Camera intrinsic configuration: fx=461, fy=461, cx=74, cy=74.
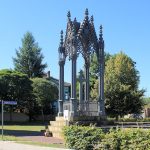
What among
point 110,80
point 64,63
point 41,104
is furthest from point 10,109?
point 64,63

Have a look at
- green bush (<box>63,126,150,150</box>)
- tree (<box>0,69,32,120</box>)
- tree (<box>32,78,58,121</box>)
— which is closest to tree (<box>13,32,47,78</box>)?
tree (<box>32,78,58,121</box>)

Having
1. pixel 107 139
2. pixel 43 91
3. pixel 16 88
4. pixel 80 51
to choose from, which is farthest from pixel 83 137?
pixel 43 91

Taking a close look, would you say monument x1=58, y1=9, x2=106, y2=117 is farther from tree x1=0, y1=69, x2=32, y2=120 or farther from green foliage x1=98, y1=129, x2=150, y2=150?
tree x1=0, y1=69, x2=32, y2=120

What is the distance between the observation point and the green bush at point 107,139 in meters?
16.5

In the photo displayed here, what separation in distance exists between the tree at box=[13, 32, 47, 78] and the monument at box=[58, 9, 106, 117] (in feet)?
207

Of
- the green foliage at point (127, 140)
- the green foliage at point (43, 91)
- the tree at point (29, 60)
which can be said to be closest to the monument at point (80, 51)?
the green foliage at point (127, 140)

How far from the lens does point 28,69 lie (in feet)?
318

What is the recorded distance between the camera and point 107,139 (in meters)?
18.0

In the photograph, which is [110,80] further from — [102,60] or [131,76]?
[102,60]

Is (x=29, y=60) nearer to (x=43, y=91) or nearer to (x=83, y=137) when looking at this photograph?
(x=43, y=91)

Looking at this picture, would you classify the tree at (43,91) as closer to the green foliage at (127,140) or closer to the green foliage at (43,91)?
the green foliage at (43,91)

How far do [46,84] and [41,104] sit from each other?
4.12m

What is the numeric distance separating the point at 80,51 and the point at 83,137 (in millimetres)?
13864

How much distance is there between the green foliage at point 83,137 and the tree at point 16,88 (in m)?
54.5
